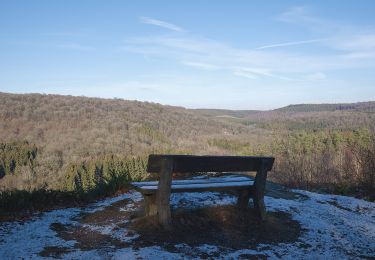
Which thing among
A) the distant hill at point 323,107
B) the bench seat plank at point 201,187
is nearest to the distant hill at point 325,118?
the distant hill at point 323,107

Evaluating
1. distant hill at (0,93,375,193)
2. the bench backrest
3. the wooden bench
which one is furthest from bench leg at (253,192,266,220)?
distant hill at (0,93,375,193)

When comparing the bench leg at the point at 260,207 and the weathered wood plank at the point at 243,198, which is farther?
the weathered wood plank at the point at 243,198

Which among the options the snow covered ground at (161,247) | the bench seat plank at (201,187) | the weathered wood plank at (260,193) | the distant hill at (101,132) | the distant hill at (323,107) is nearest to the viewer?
the snow covered ground at (161,247)

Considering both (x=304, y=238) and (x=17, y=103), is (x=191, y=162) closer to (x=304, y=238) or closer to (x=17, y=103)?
(x=304, y=238)

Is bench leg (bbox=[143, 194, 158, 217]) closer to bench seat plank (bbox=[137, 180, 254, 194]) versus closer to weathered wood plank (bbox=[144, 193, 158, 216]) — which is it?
weathered wood plank (bbox=[144, 193, 158, 216])

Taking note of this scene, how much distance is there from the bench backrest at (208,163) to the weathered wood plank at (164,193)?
6cm

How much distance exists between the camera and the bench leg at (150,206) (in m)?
5.44

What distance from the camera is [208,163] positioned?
524 cm

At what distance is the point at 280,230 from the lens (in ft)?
18.1

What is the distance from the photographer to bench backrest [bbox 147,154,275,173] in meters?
5.06

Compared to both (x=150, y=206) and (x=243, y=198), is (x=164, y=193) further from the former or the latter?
(x=243, y=198)

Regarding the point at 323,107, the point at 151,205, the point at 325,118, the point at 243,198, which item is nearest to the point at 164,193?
the point at 151,205

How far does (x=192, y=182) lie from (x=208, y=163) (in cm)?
58

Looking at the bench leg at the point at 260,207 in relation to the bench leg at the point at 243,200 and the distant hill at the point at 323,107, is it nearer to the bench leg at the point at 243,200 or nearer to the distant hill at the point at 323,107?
the bench leg at the point at 243,200
